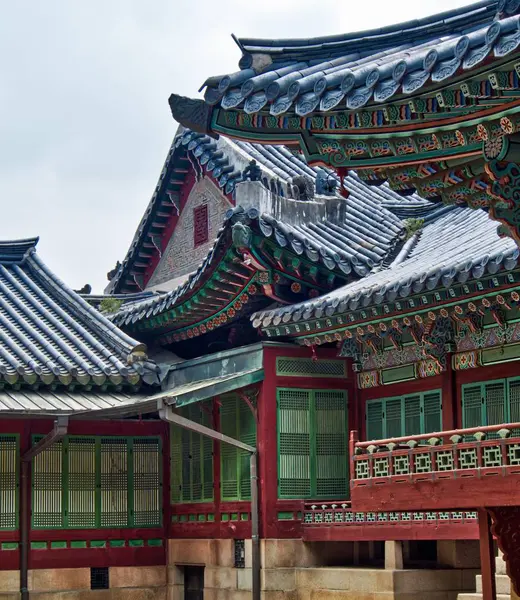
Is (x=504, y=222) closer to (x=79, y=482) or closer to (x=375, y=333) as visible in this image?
(x=375, y=333)

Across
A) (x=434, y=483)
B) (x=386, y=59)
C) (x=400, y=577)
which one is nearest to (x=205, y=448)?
(x=400, y=577)

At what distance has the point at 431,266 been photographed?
62.0 feet

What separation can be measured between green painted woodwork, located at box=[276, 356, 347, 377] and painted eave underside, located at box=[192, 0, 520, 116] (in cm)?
888

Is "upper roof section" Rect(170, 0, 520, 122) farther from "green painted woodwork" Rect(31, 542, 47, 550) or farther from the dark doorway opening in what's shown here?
the dark doorway opening

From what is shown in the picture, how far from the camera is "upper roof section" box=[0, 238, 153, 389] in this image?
2192 centimetres

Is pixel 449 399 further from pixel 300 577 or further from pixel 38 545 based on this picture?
pixel 38 545

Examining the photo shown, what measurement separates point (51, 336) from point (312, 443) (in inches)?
213

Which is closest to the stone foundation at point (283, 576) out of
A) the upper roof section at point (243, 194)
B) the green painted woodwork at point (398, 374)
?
the green painted woodwork at point (398, 374)

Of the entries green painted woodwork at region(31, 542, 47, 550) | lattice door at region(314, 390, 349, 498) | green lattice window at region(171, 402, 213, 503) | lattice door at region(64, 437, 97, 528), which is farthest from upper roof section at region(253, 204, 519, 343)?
green painted woodwork at region(31, 542, 47, 550)

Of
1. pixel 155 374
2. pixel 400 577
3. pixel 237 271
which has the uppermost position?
pixel 237 271

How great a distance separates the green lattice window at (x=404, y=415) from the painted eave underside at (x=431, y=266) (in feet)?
5.92

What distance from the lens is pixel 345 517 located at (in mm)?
19703

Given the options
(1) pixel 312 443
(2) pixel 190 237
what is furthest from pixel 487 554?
(2) pixel 190 237

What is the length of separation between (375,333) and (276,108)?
9.40 meters
